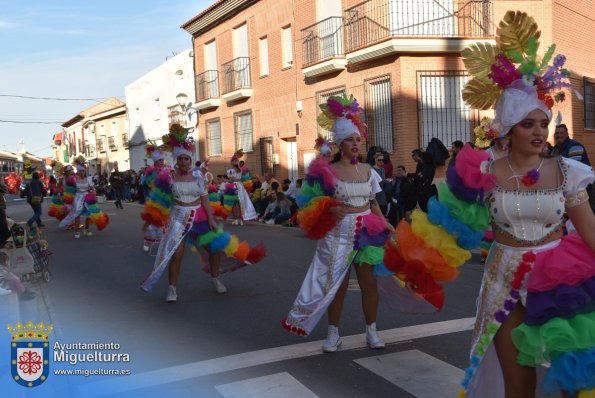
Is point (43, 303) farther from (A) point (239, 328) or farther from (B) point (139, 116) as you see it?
(B) point (139, 116)

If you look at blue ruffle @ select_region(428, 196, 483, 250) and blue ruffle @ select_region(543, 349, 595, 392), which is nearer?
blue ruffle @ select_region(543, 349, 595, 392)

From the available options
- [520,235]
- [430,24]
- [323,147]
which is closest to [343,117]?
[323,147]

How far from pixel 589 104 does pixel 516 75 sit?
693 inches

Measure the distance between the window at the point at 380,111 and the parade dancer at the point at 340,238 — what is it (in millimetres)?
12463

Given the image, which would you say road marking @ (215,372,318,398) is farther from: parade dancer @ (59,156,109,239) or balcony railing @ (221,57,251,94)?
balcony railing @ (221,57,251,94)

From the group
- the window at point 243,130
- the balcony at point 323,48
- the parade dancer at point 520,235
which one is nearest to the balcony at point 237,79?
the window at point 243,130

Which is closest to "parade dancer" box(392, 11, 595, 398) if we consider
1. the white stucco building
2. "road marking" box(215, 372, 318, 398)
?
"road marking" box(215, 372, 318, 398)

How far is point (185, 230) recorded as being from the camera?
777 centimetres

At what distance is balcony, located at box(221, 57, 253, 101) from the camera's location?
2612 cm

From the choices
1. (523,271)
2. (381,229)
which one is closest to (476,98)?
(523,271)

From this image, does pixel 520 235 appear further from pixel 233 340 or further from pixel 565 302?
pixel 233 340

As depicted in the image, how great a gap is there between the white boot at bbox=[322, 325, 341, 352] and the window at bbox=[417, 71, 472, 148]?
493 inches

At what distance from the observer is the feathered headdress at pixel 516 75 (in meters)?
3.23

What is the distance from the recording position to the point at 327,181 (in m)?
5.43
